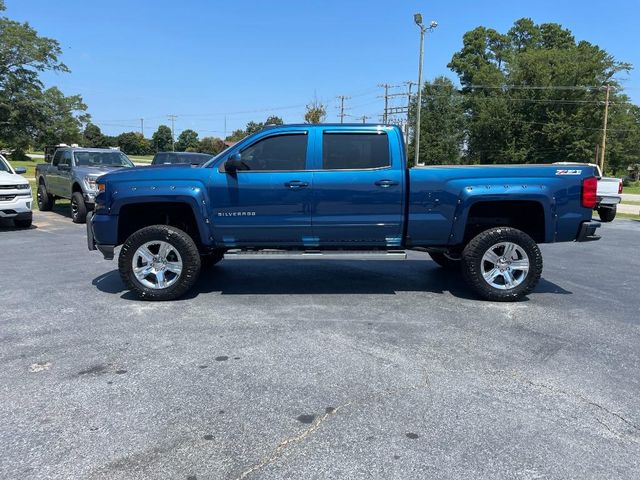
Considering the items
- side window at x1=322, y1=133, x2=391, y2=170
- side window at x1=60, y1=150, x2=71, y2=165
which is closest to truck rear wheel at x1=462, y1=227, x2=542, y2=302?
side window at x1=322, y1=133, x2=391, y2=170

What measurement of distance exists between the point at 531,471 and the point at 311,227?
3737 millimetres

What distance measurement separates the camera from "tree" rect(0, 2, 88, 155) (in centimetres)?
4322

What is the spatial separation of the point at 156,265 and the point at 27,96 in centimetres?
4738

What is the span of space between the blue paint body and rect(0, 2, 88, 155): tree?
1790 inches

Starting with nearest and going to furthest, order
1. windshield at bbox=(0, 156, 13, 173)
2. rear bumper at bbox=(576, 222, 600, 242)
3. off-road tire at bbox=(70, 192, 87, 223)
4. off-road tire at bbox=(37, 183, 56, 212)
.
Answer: rear bumper at bbox=(576, 222, 600, 242), windshield at bbox=(0, 156, 13, 173), off-road tire at bbox=(70, 192, 87, 223), off-road tire at bbox=(37, 183, 56, 212)

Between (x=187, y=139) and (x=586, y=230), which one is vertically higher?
(x=187, y=139)

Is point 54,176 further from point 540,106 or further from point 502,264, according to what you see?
point 540,106

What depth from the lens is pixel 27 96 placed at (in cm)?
4519

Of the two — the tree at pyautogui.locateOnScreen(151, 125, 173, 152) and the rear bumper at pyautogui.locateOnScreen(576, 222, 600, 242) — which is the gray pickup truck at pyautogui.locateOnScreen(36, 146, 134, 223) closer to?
the rear bumper at pyautogui.locateOnScreen(576, 222, 600, 242)

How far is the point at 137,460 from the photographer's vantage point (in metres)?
2.88

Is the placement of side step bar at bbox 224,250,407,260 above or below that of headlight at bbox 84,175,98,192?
below

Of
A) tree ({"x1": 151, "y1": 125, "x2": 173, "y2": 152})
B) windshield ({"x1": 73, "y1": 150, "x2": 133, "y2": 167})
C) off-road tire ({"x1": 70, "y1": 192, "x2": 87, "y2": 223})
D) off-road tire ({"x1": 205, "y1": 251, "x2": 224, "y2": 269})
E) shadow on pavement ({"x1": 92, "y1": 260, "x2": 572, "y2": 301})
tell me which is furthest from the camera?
tree ({"x1": 151, "y1": 125, "x2": 173, "y2": 152})

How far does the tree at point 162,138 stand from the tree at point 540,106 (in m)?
75.5

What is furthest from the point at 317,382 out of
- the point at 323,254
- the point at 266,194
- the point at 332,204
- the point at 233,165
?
the point at 233,165
